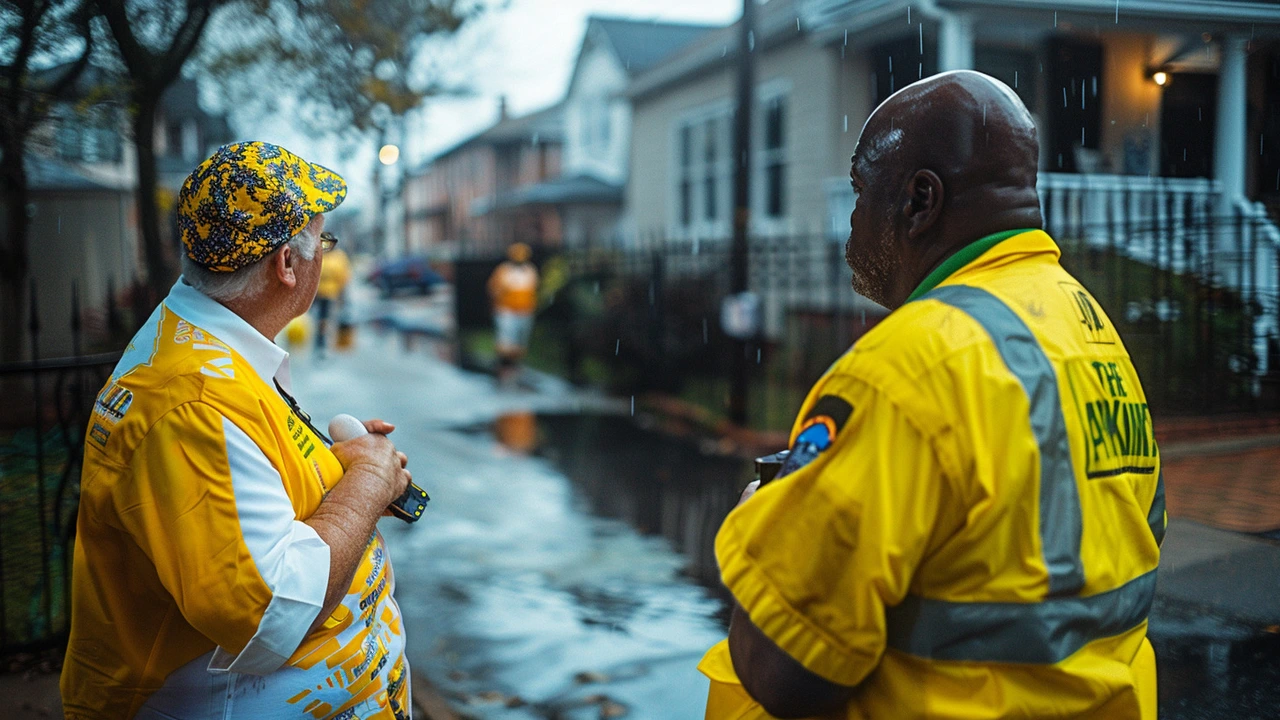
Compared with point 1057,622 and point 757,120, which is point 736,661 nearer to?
point 1057,622

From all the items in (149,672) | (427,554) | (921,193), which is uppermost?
(921,193)

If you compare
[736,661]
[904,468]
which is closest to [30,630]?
[736,661]

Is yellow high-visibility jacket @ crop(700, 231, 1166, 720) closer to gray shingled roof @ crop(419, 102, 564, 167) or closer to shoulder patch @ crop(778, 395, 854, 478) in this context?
shoulder patch @ crop(778, 395, 854, 478)

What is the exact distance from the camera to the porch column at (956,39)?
1127cm

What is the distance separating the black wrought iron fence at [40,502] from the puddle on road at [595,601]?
66.9 inches

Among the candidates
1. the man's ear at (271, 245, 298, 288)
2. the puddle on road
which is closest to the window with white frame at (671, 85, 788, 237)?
the puddle on road

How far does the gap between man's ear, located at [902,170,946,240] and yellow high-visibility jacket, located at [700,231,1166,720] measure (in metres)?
0.15

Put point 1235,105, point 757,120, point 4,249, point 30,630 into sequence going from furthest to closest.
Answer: point 757,120 → point 4,249 → point 30,630 → point 1235,105

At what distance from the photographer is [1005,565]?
4.60 feet

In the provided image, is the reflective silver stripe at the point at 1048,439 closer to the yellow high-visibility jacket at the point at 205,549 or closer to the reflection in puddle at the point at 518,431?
the yellow high-visibility jacket at the point at 205,549

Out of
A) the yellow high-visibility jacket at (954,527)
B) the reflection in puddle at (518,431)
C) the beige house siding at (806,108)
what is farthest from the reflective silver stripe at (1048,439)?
the beige house siding at (806,108)

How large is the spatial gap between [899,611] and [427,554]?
571 centimetres

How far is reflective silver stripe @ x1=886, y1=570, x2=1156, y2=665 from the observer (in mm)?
1405

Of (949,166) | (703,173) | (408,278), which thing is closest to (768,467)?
(949,166)
